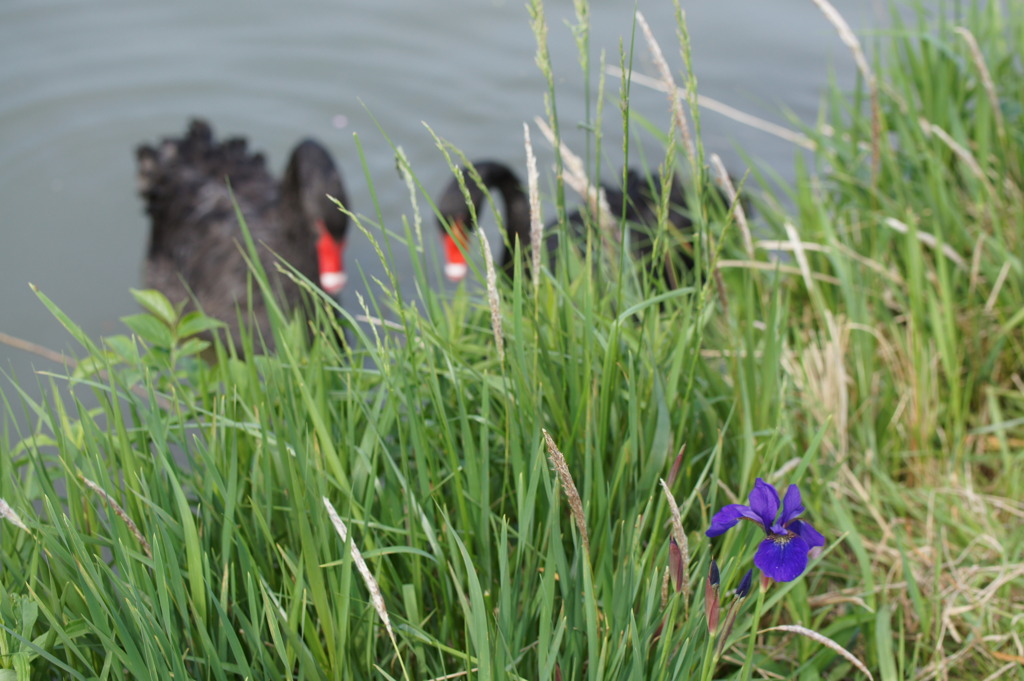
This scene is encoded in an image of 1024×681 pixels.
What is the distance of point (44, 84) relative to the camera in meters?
6.09

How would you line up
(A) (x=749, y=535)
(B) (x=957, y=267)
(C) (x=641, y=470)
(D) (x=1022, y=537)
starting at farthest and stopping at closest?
(B) (x=957, y=267), (D) (x=1022, y=537), (C) (x=641, y=470), (A) (x=749, y=535)

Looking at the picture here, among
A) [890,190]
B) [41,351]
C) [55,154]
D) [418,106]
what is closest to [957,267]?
[890,190]

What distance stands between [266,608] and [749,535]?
0.69 m

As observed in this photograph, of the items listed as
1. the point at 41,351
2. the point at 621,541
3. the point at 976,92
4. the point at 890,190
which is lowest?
the point at 41,351

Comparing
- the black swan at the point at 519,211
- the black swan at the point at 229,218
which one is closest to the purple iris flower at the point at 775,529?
the black swan at the point at 519,211

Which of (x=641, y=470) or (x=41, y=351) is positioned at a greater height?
(x=641, y=470)

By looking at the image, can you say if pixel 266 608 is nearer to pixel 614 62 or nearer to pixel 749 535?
pixel 749 535

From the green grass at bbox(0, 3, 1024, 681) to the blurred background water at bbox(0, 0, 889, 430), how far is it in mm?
3054

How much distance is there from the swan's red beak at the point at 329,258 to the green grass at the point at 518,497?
1.93 m

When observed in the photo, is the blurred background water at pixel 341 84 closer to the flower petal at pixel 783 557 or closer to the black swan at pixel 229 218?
the black swan at pixel 229 218

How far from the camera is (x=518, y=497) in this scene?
1.36 meters

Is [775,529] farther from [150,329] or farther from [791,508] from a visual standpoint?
[150,329]

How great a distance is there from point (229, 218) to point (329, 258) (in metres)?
0.93

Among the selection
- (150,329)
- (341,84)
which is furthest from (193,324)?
(341,84)
